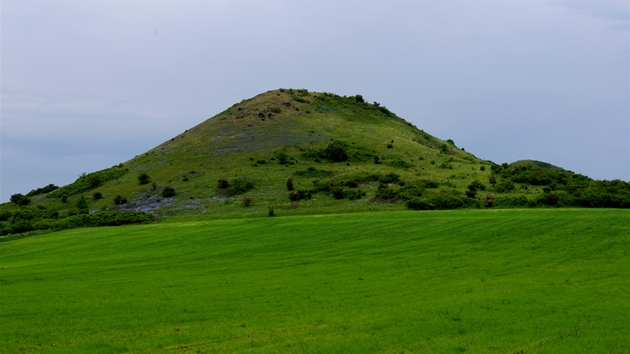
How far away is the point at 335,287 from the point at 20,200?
7542cm

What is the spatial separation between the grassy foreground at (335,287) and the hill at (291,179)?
11.5 metres

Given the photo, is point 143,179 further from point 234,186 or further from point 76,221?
point 76,221

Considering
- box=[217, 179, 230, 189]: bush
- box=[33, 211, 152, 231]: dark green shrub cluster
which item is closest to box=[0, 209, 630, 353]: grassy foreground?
box=[33, 211, 152, 231]: dark green shrub cluster

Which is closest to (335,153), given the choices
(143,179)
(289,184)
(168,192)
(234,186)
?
(289,184)

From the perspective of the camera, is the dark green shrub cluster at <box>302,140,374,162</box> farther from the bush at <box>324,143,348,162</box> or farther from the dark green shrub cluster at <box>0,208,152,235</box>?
the dark green shrub cluster at <box>0,208,152,235</box>

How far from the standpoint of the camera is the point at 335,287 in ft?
91.8

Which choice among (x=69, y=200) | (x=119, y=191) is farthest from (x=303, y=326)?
(x=69, y=200)

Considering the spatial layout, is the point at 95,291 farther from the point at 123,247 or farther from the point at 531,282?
the point at 531,282

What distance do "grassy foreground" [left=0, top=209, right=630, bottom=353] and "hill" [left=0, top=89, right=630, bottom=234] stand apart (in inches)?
453

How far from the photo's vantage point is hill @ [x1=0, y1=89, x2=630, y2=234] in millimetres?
64938

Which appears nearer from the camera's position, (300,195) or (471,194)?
(471,194)

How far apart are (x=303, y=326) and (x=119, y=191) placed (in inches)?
2644

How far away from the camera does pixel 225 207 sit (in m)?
67.7

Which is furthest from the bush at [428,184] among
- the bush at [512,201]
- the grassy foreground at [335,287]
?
the grassy foreground at [335,287]
